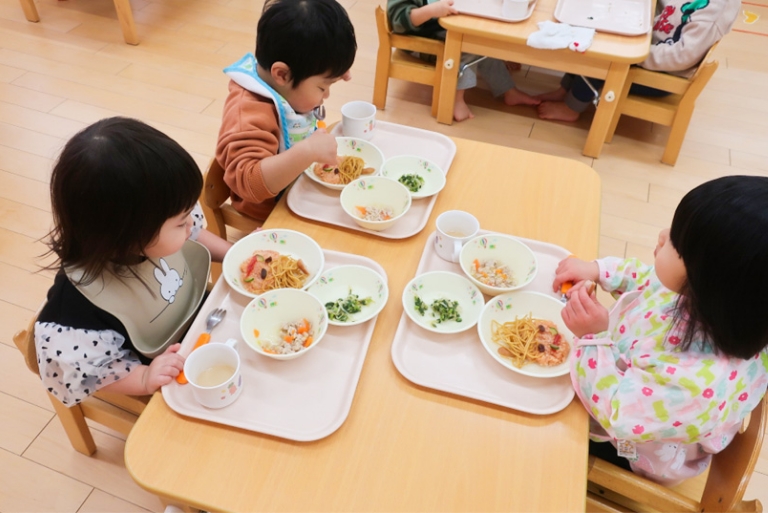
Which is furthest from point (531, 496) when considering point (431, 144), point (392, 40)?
point (392, 40)

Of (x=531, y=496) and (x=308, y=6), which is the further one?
(x=308, y=6)

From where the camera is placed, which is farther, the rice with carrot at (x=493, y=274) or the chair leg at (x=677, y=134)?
the chair leg at (x=677, y=134)

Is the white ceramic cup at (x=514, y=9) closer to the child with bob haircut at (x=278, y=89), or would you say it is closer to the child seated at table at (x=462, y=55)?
the child seated at table at (x=462, y=55)

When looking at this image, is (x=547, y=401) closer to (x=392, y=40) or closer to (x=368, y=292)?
(x=368, y=292)

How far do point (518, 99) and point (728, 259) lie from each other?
2544mm

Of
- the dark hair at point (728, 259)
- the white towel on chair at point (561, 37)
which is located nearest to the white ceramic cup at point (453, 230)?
the dark hair at point (728, 259)

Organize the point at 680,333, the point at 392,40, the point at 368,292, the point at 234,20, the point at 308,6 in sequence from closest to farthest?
the point at 680,333 < the point at 368,292 < the point at 308,6 < the point at 392,40 < the point at 234,20

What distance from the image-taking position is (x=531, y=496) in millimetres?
878

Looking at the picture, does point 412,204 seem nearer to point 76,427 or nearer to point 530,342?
point 530,342

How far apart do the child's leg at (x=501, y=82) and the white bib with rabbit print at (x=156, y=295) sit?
2.31m

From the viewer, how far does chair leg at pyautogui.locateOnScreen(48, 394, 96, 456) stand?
1.41m

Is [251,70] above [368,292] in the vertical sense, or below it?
above

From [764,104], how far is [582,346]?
3.19m

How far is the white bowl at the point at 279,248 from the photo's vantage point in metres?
1.21
